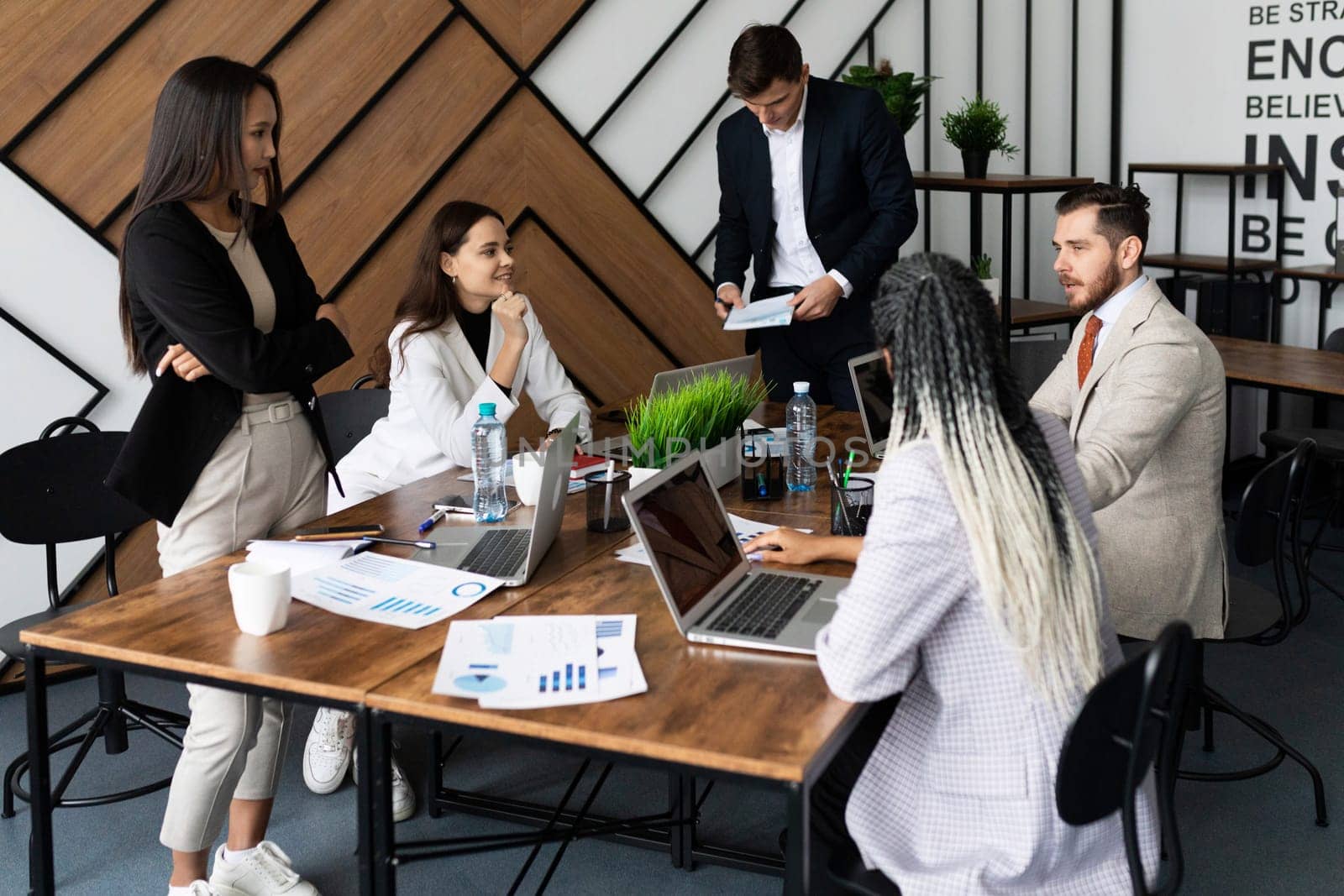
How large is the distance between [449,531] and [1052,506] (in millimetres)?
1192

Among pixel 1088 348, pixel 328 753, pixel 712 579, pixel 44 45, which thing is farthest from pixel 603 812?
pixel 44 45

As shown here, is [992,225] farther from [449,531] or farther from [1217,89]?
[449,531]

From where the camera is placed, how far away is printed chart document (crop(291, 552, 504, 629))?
79.2 inches

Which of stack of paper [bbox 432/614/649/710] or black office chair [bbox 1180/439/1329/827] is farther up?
stack of paper [bbox 432/614/649/710]

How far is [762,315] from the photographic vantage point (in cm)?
374

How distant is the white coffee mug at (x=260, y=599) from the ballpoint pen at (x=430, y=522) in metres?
0.51

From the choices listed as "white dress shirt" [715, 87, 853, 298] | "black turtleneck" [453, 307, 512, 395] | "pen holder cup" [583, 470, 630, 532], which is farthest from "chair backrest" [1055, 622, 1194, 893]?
"white dress shirt" [715, 87, 853, 298]

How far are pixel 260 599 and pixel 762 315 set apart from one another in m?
2.11

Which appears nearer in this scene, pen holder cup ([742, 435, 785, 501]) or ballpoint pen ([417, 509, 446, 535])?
ballpoint pen ([417, 509, 446, 535])

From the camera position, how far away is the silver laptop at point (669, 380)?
9.60 ft

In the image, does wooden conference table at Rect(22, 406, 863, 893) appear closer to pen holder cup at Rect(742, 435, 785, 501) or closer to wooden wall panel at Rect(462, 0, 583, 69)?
pen holder cup at Rect(742, 435, 785, 501)

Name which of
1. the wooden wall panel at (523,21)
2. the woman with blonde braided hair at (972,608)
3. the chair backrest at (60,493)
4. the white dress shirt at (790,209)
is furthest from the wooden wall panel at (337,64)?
the woman with blonde braided hair at (972,608)

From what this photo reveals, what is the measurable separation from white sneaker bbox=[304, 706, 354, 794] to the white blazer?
1.70ft

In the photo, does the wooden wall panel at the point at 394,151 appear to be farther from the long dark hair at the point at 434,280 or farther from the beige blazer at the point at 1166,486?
the beige blazer at the point at 1166,486
